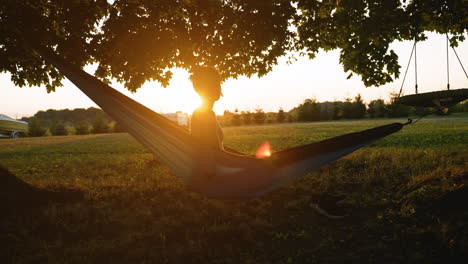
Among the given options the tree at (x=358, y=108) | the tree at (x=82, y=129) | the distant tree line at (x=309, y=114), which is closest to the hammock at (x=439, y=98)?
the distant tree line at (x=309, y=114)

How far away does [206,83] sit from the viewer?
2141 millimetres

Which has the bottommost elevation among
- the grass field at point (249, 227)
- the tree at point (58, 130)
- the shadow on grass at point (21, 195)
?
the grass field at point (249, 227)

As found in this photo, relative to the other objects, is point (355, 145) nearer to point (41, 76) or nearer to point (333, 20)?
point (333, 20)

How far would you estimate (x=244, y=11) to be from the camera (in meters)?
3.74

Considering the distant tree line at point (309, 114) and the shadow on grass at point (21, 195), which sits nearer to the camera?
the shadow on grass at point (21, 195)

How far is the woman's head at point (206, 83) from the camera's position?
2.14 meters

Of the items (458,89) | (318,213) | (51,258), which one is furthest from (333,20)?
(51,258)

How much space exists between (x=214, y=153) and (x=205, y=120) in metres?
0.30

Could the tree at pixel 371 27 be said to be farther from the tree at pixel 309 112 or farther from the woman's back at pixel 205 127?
the tree at pixel 309 112

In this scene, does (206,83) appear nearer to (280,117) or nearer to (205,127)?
(205,127)

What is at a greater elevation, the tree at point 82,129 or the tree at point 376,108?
the tree at point 376,108

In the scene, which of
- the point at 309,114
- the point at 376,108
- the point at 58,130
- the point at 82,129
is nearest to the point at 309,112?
the point at 309,114

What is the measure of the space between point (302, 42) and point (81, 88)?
3863mm

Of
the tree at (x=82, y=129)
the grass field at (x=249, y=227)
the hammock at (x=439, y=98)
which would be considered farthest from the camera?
the tree at (x=82, y=129)
